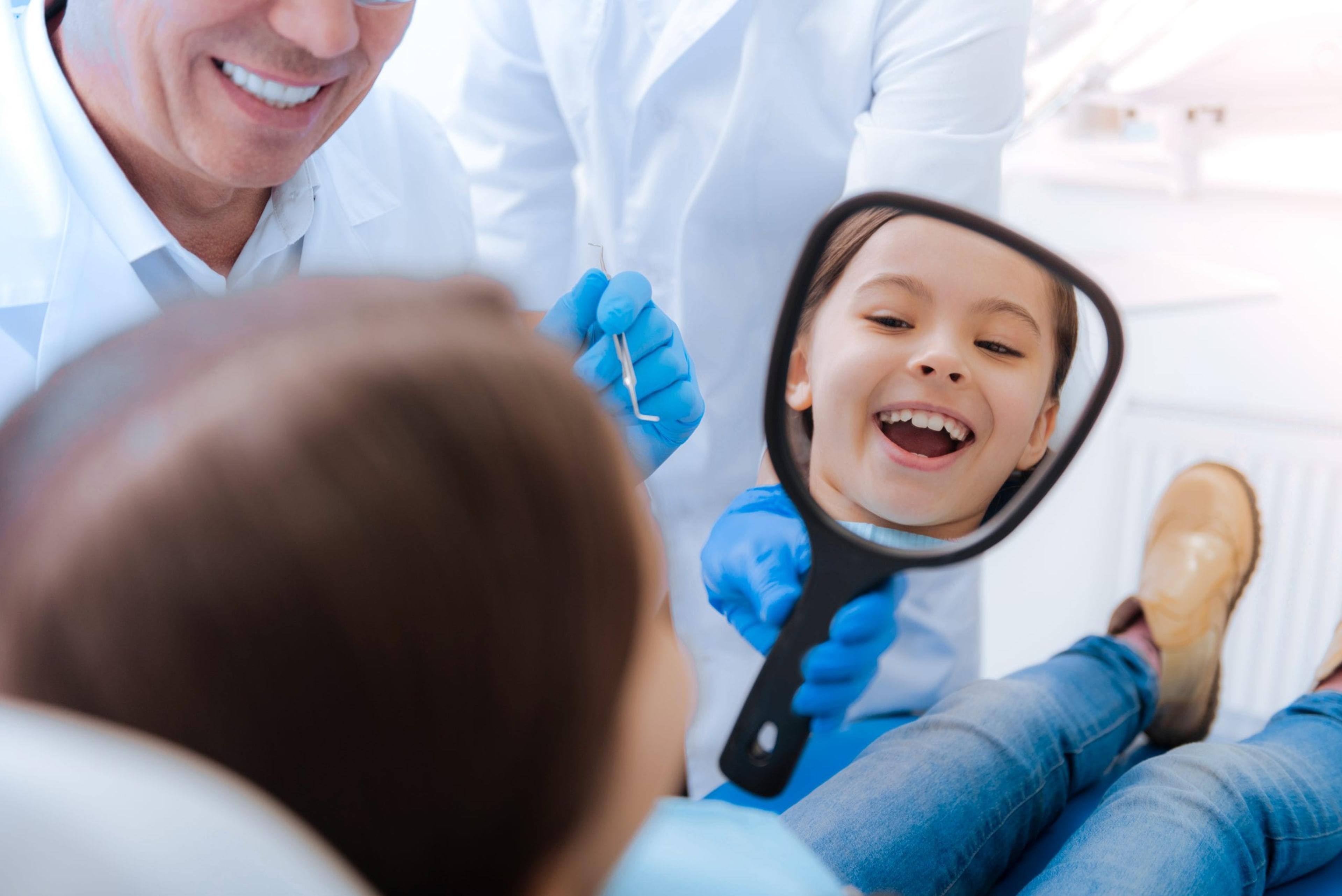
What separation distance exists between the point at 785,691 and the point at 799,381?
241 mm

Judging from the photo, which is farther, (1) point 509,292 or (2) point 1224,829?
(2) point 1224,829

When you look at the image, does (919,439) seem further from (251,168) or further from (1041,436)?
(251,168)

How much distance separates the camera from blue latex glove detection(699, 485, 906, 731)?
35.0 inches

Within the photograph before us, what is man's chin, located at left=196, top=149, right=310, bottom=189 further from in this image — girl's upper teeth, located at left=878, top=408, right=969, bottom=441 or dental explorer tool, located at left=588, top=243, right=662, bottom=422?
girl's upper teeth, located at left=878, top=408, right=969, bottom=441

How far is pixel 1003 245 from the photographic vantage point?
787mm

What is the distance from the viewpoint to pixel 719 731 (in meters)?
1.43

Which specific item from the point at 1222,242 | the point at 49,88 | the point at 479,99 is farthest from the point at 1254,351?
the point at 49,88

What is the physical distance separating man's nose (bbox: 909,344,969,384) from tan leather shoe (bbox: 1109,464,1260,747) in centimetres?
74

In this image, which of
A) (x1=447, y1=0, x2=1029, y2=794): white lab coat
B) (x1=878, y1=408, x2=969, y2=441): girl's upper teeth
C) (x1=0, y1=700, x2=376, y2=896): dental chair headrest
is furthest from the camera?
(x1=447, y1=0, x2=1029, y2=794): white lab coat

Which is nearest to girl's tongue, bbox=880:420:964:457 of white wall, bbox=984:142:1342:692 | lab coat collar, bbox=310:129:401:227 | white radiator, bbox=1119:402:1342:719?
lab coat collar, bbox=310:129:401:227

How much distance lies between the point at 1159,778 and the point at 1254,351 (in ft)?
4.49

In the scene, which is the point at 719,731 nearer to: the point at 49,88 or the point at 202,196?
the point at 202,196

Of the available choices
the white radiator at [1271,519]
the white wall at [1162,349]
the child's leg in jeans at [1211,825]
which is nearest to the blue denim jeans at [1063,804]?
the child's leg in jeans at [1211,825]

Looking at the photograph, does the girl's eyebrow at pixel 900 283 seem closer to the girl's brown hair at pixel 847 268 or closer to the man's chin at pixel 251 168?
the girl's brown hair at pixel 847 268
